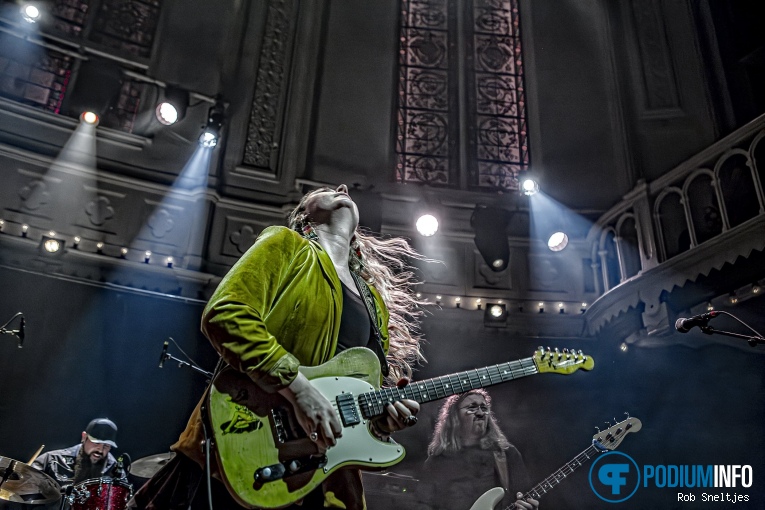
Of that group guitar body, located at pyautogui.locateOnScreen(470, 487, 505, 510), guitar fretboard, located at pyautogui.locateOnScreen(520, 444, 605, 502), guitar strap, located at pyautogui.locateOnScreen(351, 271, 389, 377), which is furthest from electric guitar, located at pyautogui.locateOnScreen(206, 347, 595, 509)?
guitar fretboard, located at pyautogui.locateOnScreen(520, 444, 605, 502)

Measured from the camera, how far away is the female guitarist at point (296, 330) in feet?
6.41

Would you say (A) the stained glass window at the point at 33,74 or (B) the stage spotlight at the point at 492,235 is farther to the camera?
(B) the stage spotlight at the point at 492,235

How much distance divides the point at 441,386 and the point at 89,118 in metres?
6.43

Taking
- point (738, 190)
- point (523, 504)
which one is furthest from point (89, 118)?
point (738, 190)

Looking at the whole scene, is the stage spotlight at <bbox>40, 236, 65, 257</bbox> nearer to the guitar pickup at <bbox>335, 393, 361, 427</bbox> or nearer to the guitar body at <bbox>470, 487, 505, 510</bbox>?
the guitar body at <bbox>470, 487, 505, 510</bbox>

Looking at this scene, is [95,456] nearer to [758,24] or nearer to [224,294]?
[224,294]

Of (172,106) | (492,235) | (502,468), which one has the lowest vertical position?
(502,468)

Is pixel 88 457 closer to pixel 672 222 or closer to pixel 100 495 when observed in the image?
pixel 100 495

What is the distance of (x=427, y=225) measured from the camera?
764cm

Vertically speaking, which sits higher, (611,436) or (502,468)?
(611,436)

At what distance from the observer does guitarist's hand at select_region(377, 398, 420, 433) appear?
2135 mm

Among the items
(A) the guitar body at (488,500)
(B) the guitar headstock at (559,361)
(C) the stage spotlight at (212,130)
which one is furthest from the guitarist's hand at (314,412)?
(C) the stage spotlight at (212,130)

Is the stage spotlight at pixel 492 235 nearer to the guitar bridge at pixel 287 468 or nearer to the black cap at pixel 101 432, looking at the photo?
the black cap at pixel 101 432

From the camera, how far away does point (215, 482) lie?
1.98 meters
